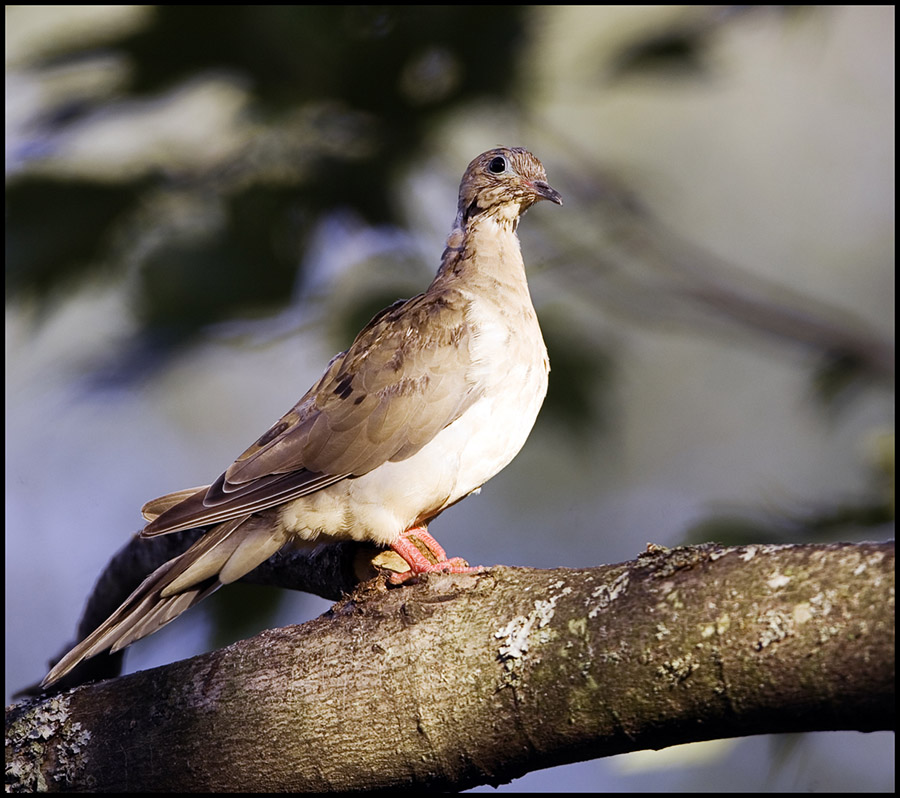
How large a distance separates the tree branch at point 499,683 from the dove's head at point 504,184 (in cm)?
172

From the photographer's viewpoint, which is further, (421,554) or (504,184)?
(504,184)

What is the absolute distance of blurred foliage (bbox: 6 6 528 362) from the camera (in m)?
3.34

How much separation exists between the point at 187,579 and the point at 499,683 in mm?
1058

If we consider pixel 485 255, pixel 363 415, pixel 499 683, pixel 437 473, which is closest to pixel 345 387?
pixel 363 415

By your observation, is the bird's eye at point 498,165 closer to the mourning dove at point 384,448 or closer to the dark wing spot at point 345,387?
the mourning dove at point 384,448

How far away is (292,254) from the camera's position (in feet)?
11.2

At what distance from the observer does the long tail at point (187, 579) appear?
2535 millimetres

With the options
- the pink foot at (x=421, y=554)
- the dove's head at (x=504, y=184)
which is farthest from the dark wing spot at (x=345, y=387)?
the dove's head at (x=504, y=184)

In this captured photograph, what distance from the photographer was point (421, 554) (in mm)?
3031

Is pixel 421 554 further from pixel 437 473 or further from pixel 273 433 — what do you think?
pixel 273 433

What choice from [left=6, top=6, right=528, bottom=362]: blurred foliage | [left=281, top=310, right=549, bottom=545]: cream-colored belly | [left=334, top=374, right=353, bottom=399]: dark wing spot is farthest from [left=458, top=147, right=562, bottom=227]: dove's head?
[left=334, top=374, right=353, bottom=399]: dark wing spot

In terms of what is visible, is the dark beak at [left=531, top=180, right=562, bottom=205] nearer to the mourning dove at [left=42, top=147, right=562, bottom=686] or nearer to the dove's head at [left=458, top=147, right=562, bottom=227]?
the dove's head at [left=458, top=147, right=562, bottom=227]

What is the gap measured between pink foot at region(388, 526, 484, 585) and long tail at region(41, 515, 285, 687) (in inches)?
13.0

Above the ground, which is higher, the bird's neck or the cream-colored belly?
the bird's neck
